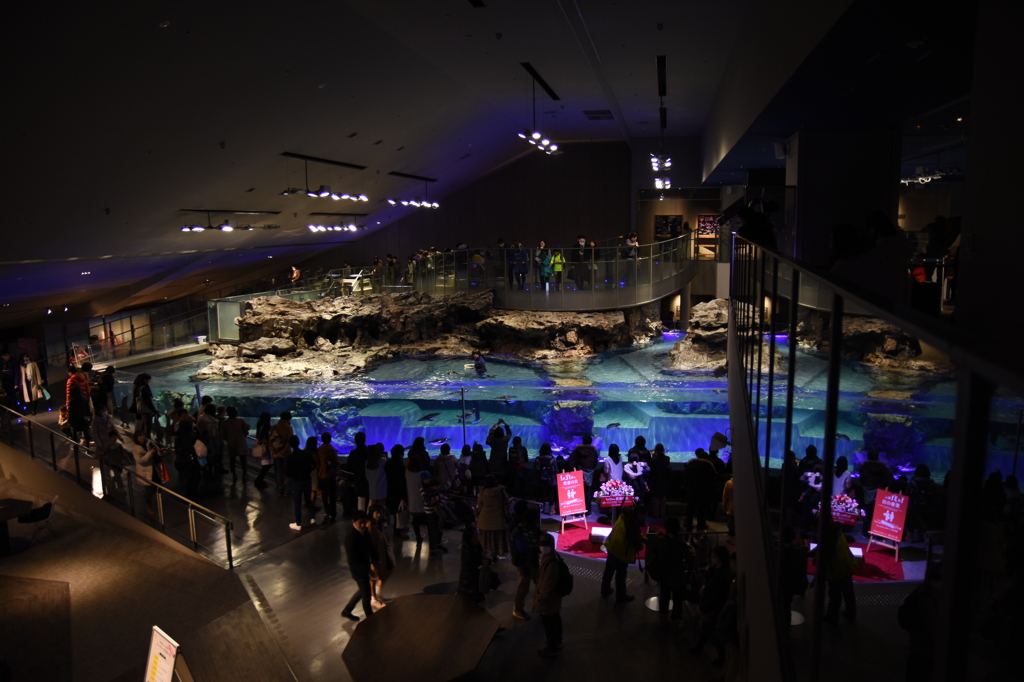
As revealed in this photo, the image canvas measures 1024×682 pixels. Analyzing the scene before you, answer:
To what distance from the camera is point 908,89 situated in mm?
6754

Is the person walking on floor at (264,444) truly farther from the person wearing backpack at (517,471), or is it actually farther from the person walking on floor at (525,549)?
the person walking on floor at (525,549)

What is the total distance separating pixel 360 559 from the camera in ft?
21.5

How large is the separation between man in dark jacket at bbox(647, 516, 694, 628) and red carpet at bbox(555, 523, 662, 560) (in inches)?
70.6

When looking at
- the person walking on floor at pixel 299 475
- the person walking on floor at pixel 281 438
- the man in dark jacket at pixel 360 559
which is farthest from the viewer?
the person walking on floor at pixel 281 438

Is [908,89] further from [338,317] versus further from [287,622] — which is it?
[338,317]

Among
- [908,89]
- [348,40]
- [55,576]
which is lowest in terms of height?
[55,576]

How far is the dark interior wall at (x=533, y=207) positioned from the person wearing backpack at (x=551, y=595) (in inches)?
920

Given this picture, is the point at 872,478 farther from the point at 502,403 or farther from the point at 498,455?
the point at 502,403

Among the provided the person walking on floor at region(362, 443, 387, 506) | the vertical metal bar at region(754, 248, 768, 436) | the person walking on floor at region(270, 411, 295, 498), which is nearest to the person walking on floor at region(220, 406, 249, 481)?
the person walking on floor at region(270, 411, 295, 498)

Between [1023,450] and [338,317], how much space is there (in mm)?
21863

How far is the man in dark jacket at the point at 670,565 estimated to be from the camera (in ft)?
21.2

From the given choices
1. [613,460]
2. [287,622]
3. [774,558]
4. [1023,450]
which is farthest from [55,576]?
[1023,450]

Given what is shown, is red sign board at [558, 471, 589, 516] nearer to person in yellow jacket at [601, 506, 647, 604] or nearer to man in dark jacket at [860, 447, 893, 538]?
person in yellow jacket at [601, 506, 647, 604]

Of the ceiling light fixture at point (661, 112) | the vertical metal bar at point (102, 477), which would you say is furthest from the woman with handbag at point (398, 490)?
the ceiling light fixture at point (661, 112)
